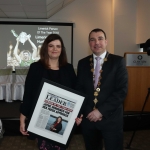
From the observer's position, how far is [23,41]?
7.12m

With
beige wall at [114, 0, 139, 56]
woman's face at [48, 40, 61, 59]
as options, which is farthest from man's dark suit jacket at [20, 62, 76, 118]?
beige wall at [114, 0, 139, 56]

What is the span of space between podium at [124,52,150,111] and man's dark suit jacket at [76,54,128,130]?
8.08ft

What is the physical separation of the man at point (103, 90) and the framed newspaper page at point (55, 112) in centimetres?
11

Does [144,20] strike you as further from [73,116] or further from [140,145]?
[73,116]

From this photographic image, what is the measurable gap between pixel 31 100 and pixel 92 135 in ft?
1.83

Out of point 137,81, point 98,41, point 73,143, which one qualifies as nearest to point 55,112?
point 98,41

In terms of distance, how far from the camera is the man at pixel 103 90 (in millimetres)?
1524

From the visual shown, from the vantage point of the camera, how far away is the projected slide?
23.1ft

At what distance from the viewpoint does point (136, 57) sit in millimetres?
3990

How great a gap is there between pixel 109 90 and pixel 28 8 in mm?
5013

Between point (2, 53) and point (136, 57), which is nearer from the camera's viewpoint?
point (136, 57)

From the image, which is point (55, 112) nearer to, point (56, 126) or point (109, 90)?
point (56, 126)

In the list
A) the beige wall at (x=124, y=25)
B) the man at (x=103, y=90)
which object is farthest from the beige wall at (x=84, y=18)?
the man at (x=103, y=90)

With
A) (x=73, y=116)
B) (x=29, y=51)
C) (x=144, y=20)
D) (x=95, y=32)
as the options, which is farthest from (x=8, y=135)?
(x=144, y=20)
